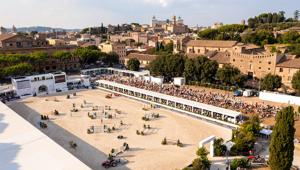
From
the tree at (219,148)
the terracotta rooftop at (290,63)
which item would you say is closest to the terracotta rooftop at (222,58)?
the terracotta rooftop at (290,63)

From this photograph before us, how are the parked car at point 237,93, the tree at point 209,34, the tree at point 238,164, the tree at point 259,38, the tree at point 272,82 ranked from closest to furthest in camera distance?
the tree at point 238,164, the tree at point 272,82, the parked car at point 237,93, the tree at point 259,38, the tree at point 209,34

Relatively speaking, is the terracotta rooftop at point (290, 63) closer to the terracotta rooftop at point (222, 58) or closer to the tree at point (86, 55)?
the terracotta rooftop at point (222, 58)

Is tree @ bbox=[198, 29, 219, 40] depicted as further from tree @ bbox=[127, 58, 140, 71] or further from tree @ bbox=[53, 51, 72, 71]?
tree @ bbox=[53, 51, 72, 71]

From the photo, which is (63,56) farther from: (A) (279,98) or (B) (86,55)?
(A) (279,98)

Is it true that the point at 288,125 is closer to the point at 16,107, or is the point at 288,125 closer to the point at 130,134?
the point at 130,134

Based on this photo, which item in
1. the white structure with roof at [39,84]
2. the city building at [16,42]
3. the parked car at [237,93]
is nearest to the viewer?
the parked car at [237,93]

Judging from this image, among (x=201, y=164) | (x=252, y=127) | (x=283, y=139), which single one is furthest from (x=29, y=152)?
(x=252, y=127)

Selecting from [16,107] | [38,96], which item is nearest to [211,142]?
[16,107]

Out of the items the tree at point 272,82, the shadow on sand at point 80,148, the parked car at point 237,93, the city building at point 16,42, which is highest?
the city building at point 16,42

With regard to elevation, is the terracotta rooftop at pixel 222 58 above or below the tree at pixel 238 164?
above
